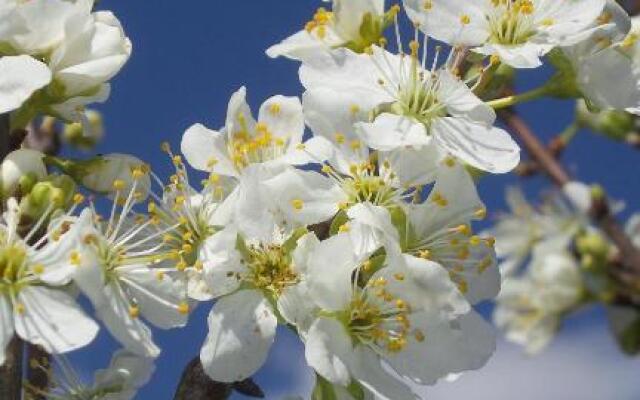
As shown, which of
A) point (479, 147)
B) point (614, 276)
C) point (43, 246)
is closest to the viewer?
point (43, 246)

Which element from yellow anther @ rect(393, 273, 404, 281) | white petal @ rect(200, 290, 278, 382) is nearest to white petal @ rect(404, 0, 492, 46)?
yellow anther @ rect(393, 273, 404, 281)

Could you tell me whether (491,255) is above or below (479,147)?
below

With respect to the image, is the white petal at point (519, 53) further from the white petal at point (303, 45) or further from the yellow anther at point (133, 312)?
the yellow anther at point (133, 312)

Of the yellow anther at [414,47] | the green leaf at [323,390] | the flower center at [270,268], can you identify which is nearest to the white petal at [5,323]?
the flower center at [270,268]

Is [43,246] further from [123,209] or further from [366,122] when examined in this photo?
[366,122]

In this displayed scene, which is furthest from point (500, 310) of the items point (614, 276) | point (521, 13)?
point (521, 13)

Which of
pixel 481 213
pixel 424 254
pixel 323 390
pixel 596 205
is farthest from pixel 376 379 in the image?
pixel 596 205

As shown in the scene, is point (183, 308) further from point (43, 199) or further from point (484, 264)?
point (484, 264)
